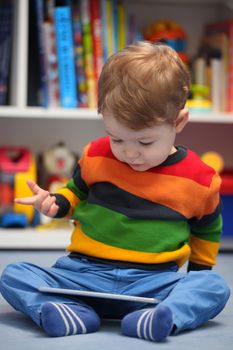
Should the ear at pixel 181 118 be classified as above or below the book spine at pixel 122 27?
below

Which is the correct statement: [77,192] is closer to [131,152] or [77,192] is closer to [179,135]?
[131,152]

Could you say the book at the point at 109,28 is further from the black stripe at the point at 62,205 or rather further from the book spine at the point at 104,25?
the black stripe at the point at 62,205

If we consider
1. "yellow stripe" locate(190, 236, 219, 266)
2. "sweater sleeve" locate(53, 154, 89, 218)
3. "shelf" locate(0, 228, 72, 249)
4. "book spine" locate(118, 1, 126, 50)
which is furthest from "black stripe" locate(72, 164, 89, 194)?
"book spine" locate(118, 1, 126, 50)

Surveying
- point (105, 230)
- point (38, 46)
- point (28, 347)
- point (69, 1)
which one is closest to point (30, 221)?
point (38, 46)

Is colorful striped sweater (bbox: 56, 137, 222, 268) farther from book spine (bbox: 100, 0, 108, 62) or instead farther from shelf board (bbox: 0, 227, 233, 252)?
book spine (bbox: 100, 0, 108, 62)

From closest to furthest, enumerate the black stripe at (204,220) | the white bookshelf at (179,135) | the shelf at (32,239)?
the black stripe at (204,220) < the shelf at (32,239) < the white bookshelf at (179,135)

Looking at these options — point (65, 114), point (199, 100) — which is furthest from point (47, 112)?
point (199, 100)

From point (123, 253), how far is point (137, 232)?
0.04 metres

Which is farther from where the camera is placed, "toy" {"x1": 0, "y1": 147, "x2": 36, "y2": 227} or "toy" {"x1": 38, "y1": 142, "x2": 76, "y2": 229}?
"toy" {"x1": 38, "y1": 142, "x2": 76, "y2": 229}

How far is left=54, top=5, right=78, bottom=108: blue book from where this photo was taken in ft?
6.77

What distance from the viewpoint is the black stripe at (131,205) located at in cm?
123

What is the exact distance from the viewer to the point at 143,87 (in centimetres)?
116

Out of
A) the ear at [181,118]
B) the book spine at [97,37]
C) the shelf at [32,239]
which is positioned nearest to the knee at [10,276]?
the ear at [181,118]

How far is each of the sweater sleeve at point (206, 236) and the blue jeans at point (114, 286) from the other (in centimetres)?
8
